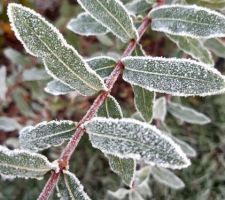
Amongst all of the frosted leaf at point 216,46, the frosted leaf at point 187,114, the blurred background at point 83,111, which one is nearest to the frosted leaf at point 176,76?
the frosted leaf at point 216,46

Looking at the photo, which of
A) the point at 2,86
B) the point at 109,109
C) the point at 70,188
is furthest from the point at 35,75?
the point at 70,188

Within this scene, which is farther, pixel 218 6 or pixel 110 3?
pixel 218 6

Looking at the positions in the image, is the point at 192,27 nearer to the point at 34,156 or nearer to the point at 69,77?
the point at 69,77

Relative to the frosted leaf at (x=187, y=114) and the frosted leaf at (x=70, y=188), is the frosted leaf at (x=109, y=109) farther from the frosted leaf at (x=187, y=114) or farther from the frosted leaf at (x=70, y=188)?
the frosted leaf at (x=187, y=114)

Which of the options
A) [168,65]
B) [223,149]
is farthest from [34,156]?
[223,149]

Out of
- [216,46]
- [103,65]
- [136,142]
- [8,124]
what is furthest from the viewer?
[8,124]

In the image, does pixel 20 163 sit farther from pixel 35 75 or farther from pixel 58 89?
pixel 35 75
